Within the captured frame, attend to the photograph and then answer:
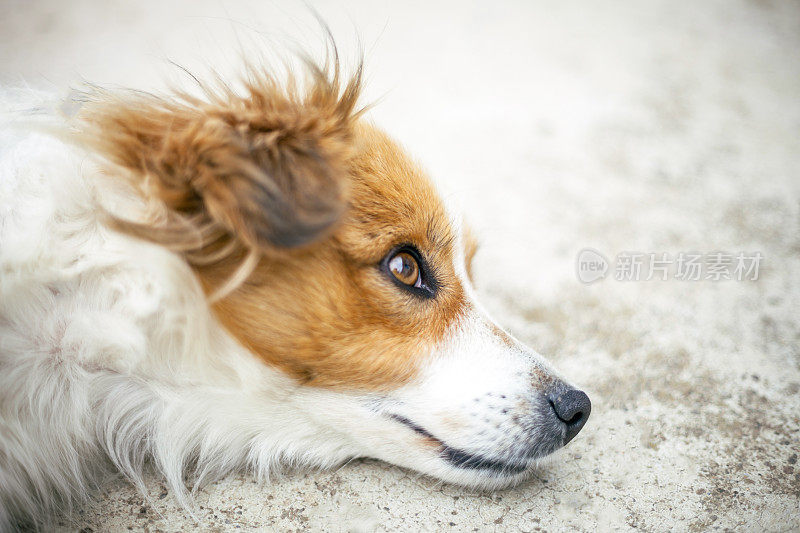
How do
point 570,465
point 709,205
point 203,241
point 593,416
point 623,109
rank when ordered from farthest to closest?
point 623,109 < point 709,205 < point 593,416 < point 570,465 < point 203,241

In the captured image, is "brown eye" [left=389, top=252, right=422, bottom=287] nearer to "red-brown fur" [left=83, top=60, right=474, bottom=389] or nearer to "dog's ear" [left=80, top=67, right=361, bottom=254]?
"red-brown fur" [left=83, top=60, right=474, bottom=389]

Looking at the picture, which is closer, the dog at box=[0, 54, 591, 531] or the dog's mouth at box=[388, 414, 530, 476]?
the dog at box=[0, 54, 591, 531]

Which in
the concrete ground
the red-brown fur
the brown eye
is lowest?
the concrete ground

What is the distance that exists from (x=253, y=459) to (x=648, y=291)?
1.95 m

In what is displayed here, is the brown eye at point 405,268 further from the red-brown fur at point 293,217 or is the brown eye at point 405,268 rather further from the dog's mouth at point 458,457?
the dog's mouth at point 458,457

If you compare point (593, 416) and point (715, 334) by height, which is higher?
point (593, 416)

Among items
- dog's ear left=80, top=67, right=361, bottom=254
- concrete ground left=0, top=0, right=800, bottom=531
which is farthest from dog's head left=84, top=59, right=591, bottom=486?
concrete ground left=0, top=0, right=800, bottom=531

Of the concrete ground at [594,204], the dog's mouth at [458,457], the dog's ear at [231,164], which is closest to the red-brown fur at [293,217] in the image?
the dog's ear at [231,164]

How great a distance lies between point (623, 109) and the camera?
13.6 ft

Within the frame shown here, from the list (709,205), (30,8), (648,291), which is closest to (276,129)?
(648,291)

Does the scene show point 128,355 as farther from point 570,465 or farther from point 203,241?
point 570,465

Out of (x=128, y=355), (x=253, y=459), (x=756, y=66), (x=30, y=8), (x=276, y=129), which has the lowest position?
(x=756, y=66)

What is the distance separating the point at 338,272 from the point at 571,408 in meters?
0.79

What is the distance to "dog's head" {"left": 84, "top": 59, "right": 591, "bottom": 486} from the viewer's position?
61.0 inches
